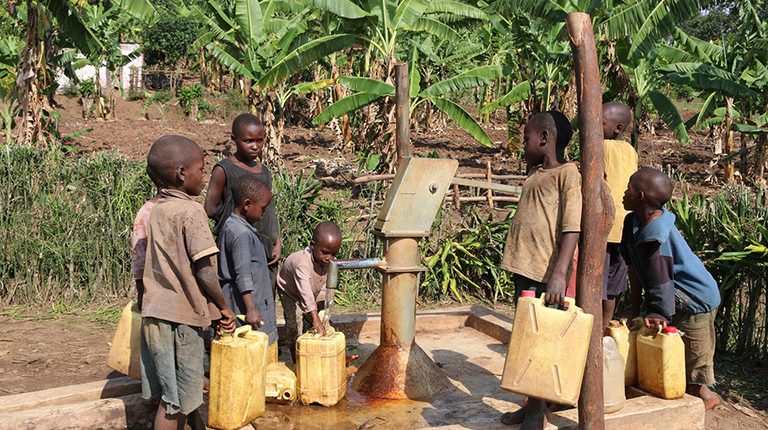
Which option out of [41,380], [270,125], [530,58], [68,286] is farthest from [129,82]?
[41,380]

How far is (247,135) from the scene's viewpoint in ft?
10.9

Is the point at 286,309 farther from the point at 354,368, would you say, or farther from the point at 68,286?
the point at 68,286

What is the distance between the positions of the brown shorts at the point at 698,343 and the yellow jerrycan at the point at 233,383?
2188mm

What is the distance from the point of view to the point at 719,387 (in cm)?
362

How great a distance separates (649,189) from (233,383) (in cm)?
220

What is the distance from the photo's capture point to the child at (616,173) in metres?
3.42

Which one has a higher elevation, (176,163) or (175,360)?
(176,163)

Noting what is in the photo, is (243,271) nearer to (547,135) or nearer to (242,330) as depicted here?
(242,330)

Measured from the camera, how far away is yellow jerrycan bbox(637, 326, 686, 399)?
2854mm

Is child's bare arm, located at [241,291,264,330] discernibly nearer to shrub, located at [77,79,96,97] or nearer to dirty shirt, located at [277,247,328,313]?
dirty shirt, located at [277,247,328,313]

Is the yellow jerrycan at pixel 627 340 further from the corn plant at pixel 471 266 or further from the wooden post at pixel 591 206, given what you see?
the corn plant at pixel 471 266

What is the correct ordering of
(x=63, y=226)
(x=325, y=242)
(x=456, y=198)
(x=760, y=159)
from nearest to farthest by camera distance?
(x=325, y=242) → (x=63, y=226) → (x=456, y=198) → (x=760, y=159)

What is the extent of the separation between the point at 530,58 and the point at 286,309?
913 cm

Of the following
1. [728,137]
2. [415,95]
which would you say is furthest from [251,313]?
[728,137]
